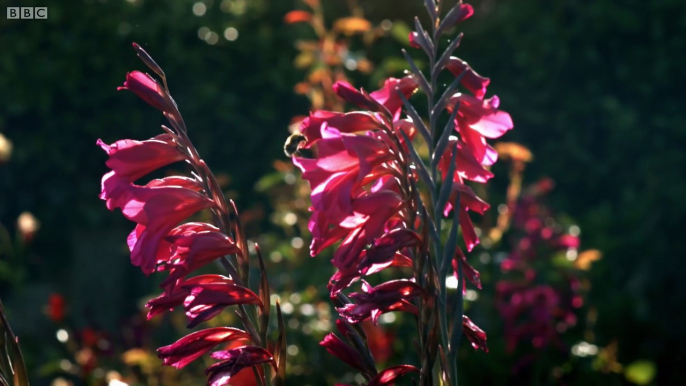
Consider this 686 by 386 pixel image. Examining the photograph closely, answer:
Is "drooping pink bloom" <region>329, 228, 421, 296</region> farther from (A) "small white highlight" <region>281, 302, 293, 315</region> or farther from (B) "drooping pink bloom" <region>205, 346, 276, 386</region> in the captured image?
(A) "small white highlight" <region>281, 302, 293, 315</region>

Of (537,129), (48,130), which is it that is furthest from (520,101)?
(48,130)

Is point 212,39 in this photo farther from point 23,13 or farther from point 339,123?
point 339,123

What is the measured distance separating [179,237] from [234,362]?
14cm

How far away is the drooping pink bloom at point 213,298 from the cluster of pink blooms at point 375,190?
0.09 meters

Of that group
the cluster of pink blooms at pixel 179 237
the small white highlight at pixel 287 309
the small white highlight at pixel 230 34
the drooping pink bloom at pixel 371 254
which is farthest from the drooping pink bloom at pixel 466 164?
the small white highlight at pixel 230 34

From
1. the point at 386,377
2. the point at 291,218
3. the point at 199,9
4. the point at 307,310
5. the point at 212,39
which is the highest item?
the point at 386,377

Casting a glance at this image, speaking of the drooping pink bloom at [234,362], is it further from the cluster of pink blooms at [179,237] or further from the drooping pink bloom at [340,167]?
the drooping pink bloom at [340,167]

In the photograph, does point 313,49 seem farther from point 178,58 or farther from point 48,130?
point 48,130

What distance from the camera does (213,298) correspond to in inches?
29.8

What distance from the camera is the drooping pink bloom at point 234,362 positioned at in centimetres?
73

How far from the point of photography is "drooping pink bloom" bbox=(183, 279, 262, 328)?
754 millimetres

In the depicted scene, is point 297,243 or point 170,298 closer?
point 170,298

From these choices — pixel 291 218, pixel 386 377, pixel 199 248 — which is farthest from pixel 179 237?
pixel 291 218

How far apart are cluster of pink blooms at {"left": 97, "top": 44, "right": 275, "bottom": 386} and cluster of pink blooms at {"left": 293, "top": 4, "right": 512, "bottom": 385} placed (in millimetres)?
97
